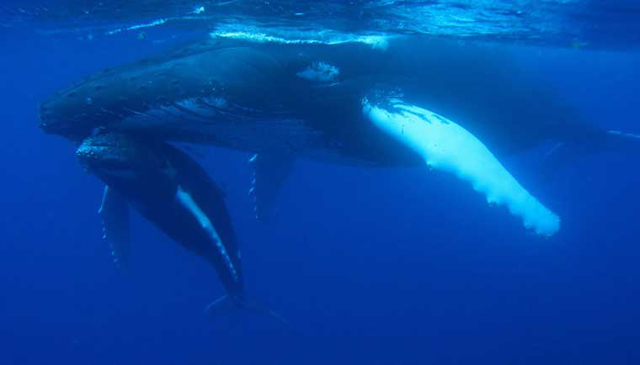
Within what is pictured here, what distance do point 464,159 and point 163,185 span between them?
10.4 feet

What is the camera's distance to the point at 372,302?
93.8 feet

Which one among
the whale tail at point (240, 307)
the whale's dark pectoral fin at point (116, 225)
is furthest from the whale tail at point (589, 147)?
the whale's dark pectoral fin at point (116, 225)

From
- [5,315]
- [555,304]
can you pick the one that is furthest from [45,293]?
[555,304]

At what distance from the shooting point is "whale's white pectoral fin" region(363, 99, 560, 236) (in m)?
5.34

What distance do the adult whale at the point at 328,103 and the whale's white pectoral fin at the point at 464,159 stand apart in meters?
0.01

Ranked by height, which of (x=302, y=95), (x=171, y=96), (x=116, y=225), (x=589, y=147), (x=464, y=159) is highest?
(x=171, y=96)

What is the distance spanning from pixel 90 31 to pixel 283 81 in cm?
2012

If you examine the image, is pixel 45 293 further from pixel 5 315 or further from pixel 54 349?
pixel 54 349

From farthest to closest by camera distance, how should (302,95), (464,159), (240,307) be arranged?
(240,307), (302,95), (464,159)

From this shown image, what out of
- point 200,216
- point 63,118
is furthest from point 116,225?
point 63,118

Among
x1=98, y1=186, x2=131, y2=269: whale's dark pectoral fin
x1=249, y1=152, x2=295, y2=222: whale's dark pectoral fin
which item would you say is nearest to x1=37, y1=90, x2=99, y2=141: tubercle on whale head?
x1=98, y1=186, x2=131, y2=269: whale's dark pectoral fin

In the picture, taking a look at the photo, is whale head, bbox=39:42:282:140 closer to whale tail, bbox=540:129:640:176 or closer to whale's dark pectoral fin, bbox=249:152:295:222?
whale's dark pectoral fin, bbox=249:152:295:222

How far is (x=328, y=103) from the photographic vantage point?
21.9 feet

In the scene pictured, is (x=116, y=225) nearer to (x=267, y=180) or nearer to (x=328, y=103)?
(x=328, y=103)
